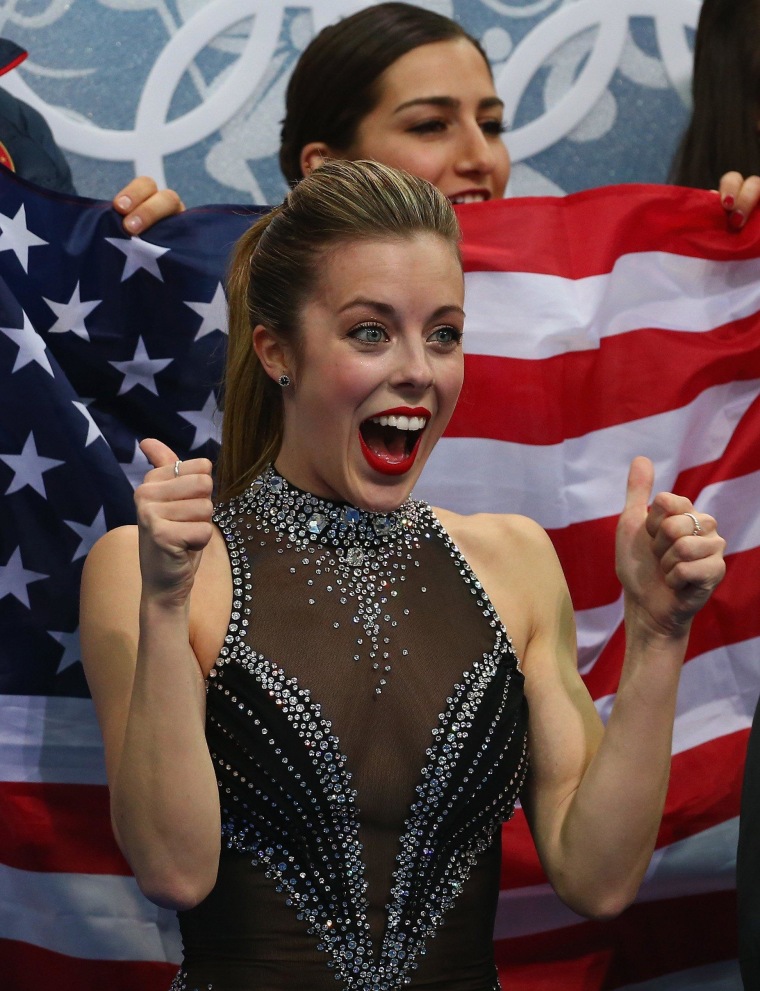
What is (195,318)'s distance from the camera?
8.40ft

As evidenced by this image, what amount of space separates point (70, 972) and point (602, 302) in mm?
1567

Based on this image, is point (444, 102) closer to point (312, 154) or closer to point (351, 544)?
point (312, 154)

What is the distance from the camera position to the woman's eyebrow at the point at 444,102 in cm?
287

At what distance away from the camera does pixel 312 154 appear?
2.87m

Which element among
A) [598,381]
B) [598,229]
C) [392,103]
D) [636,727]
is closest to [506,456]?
[598,381]

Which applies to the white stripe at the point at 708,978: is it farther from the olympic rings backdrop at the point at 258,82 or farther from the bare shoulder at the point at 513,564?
the olympic rings backdrop at the point at 258,82

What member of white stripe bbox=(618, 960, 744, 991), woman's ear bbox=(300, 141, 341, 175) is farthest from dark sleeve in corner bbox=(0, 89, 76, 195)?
white stripe bbox=(618, 960, 744, 991)

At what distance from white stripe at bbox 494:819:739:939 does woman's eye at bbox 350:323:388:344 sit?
1.11 metres

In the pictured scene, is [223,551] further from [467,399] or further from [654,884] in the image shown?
[654,884]

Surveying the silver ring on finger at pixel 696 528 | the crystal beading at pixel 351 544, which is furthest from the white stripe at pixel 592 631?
the silver ring on finger at pixel 696 528

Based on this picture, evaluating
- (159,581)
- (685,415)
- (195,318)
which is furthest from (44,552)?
(685,415)

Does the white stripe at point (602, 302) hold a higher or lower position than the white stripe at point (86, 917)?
higher

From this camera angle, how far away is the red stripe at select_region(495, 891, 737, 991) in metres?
2.51

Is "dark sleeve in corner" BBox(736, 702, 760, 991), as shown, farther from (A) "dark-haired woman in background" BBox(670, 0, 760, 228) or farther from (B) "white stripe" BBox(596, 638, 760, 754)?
(A) "dark-haired woman in background" BBox(670, 0, 760, 228)
